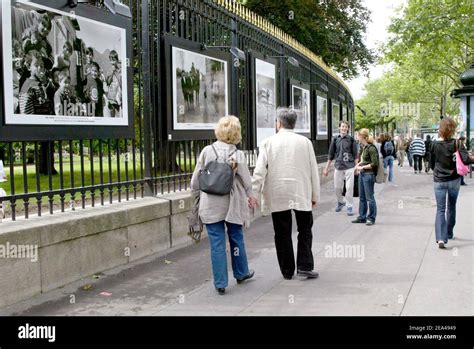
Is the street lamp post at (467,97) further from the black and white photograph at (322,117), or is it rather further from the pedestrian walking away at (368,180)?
the pedestrian walking away at (368,180)

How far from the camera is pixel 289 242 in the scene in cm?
598

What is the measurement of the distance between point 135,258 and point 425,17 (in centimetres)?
1865

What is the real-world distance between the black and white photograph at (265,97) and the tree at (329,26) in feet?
29.4

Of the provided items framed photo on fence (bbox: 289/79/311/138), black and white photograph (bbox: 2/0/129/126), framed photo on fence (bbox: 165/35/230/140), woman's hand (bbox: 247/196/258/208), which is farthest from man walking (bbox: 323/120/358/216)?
woman's hand (bbox: 247/196/258/208)

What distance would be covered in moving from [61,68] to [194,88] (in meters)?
2.85

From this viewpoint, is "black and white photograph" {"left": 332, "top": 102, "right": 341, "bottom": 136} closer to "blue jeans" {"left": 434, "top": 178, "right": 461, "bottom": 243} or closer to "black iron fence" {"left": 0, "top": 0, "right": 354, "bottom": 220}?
"black iron fence" {"left": 0, "top": 0, "right": 354, "bottom": 220}

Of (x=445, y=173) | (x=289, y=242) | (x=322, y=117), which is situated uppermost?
(x=322, y=117)

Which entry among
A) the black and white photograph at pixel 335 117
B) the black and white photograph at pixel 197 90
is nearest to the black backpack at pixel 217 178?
the black and white photograph at pixel 197 90

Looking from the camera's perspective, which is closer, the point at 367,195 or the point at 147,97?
the point at 147,97

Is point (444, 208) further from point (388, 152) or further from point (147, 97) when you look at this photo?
point (388, 152)

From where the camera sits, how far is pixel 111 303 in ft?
17.0

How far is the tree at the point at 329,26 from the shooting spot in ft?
72.2

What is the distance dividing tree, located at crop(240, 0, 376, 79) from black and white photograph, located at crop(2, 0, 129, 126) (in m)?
14.3

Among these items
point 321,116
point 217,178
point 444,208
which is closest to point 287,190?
point 217,178
